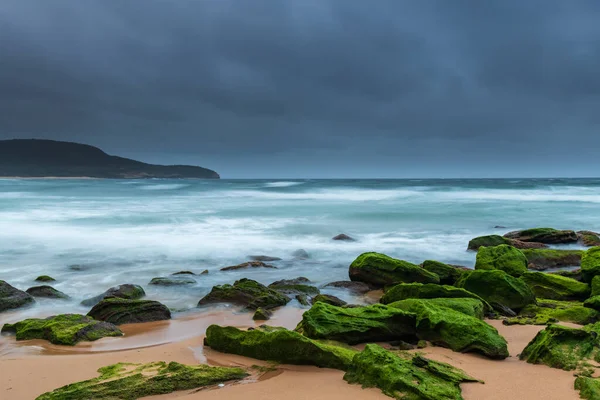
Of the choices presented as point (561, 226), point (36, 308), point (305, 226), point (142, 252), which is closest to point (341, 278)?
point (36, 308)

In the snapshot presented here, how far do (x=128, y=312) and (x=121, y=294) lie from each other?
1390 mm

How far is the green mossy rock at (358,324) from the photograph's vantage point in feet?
16.6

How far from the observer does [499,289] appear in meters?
6.96

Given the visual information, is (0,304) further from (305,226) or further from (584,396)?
(305,226)

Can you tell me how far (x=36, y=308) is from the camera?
7.11 m

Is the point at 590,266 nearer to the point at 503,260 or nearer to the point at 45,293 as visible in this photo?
the point at 503,260

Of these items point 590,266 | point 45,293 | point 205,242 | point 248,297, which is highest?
point 590,266

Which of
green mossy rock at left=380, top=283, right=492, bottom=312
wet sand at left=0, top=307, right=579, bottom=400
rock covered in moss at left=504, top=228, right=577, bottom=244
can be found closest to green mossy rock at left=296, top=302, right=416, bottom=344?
wet sand at left=0, top=307, right=579, bottom=400

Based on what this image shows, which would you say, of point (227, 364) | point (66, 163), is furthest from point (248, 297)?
point (66, 163)

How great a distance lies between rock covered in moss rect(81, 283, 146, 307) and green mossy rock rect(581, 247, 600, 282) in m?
8.08

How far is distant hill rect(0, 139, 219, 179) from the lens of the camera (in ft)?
455

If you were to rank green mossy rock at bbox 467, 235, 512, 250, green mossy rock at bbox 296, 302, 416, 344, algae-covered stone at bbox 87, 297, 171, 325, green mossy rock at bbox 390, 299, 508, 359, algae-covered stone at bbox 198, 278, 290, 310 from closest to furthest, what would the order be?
green mossy rock at bbox 390, 299, 508, 359 → green mossy rock at bbox 296, 302, 416, 344 → algae-covered stone at bbox 87, 297, 171, 325 → algae-covered stone at bbox 198, 278, 290, 310 → green mossy rock at bbox 467, 235, 512, 250

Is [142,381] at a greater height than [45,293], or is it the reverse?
[142,381]

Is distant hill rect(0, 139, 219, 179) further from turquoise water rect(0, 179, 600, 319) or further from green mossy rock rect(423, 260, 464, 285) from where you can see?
green mossy rock rect(423, 260, 464, 285)
